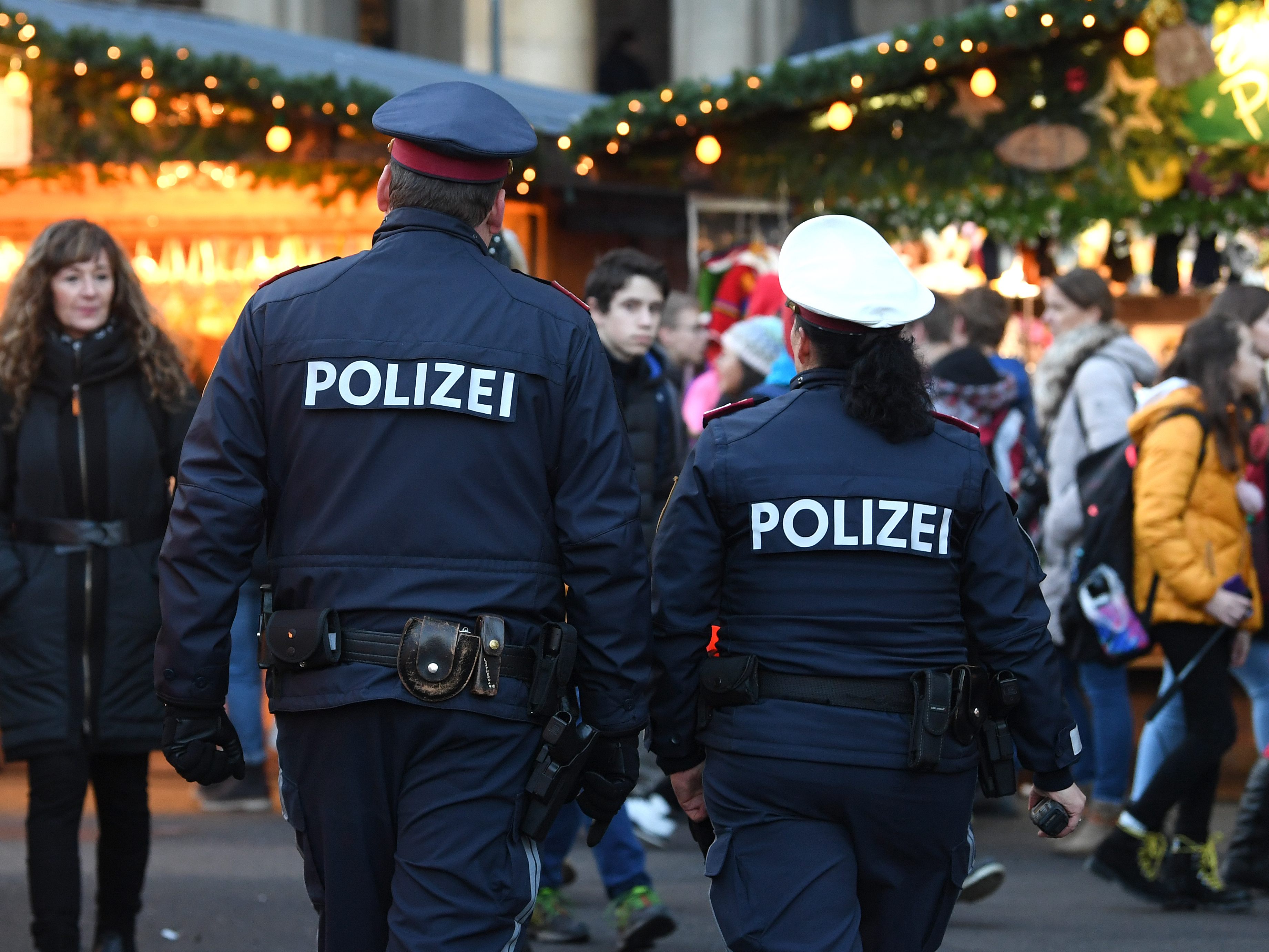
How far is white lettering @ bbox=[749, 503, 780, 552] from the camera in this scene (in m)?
3.22

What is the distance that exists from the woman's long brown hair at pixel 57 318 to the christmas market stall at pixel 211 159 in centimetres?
280

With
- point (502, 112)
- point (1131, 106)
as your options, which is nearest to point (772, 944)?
point (502, 112)

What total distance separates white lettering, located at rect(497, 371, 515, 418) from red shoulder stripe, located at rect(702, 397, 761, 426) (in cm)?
43

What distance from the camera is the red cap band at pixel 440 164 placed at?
3.23 metres

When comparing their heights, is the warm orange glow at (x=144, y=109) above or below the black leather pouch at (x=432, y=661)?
above

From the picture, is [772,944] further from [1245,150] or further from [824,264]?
[1245,150]

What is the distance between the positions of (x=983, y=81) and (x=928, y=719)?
216 inches

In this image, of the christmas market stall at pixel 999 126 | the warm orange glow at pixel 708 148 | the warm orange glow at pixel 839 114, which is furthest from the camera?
the warm orange glow at pixel 708 148

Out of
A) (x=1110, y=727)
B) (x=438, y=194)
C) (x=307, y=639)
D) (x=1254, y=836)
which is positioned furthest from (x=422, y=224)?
(x=1110, y=727)

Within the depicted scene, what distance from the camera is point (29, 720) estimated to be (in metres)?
4.52

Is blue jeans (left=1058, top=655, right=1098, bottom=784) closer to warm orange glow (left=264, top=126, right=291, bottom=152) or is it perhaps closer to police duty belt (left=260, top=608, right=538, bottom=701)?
police duty belt (left=260, top=608, right=538, bottom=701)

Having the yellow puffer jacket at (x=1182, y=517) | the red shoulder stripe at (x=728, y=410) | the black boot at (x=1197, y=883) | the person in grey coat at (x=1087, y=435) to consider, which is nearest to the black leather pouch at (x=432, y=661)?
Result: the red shoulder stripe at (x=728, y=410)

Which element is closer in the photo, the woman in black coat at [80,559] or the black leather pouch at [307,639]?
the black leather pouch at [307,639]

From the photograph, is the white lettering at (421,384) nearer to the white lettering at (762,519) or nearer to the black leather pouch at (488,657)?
the black leather pouch at (488,657)
